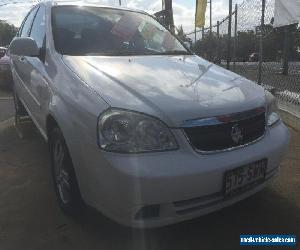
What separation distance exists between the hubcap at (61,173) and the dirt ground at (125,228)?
188 millimetres

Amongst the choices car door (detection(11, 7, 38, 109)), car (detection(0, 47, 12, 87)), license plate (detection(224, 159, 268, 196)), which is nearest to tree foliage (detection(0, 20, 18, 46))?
car (detection(0, 47, 12, 87))

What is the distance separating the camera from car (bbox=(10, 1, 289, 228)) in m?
2.62

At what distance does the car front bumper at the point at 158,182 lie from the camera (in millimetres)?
2564

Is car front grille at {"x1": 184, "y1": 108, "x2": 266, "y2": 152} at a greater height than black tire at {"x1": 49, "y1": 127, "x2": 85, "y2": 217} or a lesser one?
greater

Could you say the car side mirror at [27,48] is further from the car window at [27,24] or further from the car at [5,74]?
the car at [5,74]

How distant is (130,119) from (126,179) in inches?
15.3

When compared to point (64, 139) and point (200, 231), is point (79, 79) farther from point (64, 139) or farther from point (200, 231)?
point (200, 231)

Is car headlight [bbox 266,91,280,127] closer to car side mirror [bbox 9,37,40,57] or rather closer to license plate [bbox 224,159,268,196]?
license plate [bbox 224,159,268,196]

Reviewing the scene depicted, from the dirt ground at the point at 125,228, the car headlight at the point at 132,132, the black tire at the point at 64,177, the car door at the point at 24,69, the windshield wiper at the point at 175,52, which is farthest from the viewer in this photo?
the car door at the point at 24,69

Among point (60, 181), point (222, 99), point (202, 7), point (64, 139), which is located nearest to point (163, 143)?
point (222, 99)

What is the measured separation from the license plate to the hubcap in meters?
1.15

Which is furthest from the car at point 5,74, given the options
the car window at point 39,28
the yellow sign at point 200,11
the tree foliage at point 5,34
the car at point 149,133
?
the tree foliage at point 5,34

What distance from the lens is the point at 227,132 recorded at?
288cm

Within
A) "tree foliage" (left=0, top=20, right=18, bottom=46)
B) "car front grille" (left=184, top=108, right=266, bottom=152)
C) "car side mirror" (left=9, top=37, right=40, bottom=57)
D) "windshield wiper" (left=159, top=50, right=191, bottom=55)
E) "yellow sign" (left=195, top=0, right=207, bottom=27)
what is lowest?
"tree foliage" (left=0, top=20, right=18, bottom=46)
